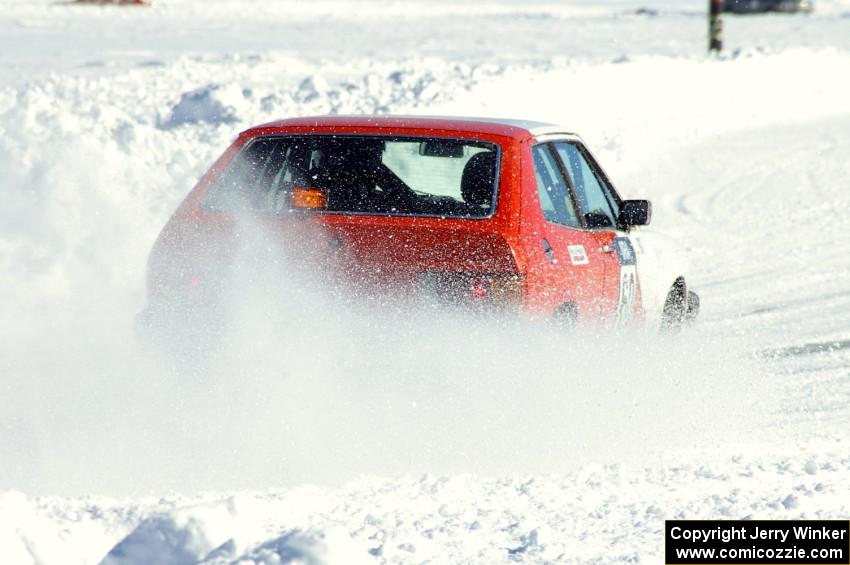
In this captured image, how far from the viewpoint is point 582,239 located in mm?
6234

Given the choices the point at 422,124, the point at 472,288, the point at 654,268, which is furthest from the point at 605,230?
the point at 472,288

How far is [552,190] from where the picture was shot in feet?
20.2

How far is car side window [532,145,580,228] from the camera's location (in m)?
5.98

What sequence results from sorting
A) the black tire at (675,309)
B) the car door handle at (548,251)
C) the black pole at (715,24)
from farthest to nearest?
the black pole at (715,24)
the black tire at (675,309)
the car door handle at (548,251)

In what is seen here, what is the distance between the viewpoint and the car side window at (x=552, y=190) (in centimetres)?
598

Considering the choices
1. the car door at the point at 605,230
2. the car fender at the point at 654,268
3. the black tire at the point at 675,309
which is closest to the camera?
the car door at the point at 605,230

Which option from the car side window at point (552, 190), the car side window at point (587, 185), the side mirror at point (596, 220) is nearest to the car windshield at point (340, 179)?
the car side window at point (552, 190)

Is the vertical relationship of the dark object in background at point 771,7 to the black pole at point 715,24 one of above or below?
below

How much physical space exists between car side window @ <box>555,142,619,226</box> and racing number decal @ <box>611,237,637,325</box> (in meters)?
0.12

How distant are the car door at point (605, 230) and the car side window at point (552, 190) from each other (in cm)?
6

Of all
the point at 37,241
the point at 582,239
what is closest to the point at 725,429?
the point at 582,239

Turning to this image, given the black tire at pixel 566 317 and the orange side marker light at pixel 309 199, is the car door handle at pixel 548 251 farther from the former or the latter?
the orange side marker light at pixel 309 199

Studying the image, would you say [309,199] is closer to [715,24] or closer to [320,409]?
[320,409]

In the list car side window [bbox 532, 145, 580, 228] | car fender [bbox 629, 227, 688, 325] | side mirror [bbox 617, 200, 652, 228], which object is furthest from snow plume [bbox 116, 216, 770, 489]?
car fender [bbox 629, 227, 688, 325]
